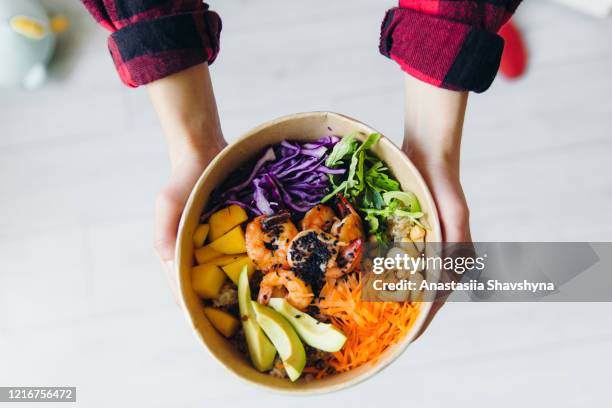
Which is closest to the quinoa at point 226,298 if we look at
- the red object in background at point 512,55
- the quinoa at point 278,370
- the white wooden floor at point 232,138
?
the quinoa at point 278,370

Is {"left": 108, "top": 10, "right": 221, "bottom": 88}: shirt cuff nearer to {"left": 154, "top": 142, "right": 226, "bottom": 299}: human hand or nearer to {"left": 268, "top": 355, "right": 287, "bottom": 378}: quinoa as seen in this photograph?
{"left": 154, "top": 142, "right": 226, "bottom": 299}: human hand

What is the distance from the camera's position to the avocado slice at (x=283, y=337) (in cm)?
89

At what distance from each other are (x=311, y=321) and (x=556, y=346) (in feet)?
3.30

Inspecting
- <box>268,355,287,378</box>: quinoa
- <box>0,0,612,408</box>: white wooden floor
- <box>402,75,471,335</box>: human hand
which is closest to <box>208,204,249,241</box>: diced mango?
<box>268,355,287,378</box>: quinoa

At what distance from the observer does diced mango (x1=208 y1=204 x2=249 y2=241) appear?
0.95 metres

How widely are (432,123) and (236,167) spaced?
35cm

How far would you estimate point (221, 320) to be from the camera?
93cm

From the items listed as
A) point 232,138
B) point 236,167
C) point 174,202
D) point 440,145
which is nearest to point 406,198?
point 440,145

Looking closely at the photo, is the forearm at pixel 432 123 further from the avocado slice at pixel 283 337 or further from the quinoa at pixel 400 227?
the avocado slice at pixel 283 337

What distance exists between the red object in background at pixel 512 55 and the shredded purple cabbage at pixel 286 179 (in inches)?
39.2

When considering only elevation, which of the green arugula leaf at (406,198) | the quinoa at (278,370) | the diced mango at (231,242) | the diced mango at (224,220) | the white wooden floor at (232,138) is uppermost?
the green arugula leaf at (406,198)

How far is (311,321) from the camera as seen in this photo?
0.91m

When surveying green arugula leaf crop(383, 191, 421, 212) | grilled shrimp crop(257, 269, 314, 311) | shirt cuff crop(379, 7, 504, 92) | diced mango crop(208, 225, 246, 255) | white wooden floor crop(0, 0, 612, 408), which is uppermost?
shirt cuff crop(379, 7, 504, 92)

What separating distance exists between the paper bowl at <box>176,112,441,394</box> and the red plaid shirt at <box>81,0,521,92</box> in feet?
0.46
